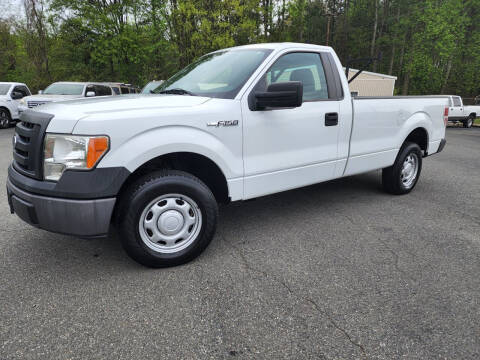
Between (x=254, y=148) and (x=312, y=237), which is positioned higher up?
(x=254, y=148)

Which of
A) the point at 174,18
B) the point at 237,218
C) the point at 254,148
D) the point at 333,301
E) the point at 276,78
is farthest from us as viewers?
the point at 174,18

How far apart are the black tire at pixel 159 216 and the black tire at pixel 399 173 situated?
3049mm

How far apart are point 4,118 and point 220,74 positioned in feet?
46.7

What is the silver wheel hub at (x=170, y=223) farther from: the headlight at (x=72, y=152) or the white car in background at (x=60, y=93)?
the white car in background at (x=60, y=93)

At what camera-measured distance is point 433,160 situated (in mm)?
8156

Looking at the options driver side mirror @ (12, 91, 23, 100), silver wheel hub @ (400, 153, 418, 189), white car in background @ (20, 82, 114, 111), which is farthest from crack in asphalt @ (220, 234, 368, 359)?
driver side mirror @ (12, 91, 23, 100)

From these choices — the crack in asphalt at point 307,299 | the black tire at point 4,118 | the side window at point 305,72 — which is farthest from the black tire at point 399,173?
the black tire at point 4,118

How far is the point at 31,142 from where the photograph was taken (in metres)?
2.46

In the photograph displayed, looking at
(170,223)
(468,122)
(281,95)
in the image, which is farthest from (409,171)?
(468,122)

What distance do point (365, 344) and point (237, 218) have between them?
2243 mm

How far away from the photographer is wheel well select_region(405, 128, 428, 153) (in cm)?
496

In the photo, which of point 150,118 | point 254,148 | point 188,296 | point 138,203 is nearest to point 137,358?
point 188,296

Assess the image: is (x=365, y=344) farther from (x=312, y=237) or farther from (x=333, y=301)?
(x=312, y=237)

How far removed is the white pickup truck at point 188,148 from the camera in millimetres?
2369
